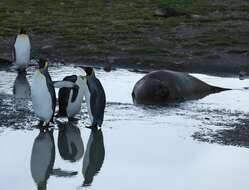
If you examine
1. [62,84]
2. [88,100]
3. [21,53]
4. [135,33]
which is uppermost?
[62,84]

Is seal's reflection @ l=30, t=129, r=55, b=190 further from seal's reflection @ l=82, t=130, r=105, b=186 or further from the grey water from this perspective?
seal's reflection @ l=82, t=130, r=105, b=186

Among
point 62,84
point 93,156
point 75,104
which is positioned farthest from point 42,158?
point 75,104

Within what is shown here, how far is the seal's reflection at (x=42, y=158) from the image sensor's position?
6930 mm

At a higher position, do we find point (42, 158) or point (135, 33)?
point (42, 158)

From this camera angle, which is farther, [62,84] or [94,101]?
[62,84]

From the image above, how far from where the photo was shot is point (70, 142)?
27.2 feet

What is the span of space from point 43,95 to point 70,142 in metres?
0.81

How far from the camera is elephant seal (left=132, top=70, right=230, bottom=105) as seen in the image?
34.9 feet

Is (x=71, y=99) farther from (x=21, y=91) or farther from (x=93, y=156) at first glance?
(x=21, y=91)

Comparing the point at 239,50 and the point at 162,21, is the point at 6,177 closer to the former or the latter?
the point at 239,50

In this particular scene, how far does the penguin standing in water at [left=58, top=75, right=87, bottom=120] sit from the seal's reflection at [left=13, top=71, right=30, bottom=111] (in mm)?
566

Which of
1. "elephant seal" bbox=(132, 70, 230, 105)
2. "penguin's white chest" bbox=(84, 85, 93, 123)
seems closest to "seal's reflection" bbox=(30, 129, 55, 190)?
"penguin's white chest" bbox=(84, 85, 93, 123)

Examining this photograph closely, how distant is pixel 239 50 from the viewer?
48.1 ft

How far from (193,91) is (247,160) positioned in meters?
3.71
